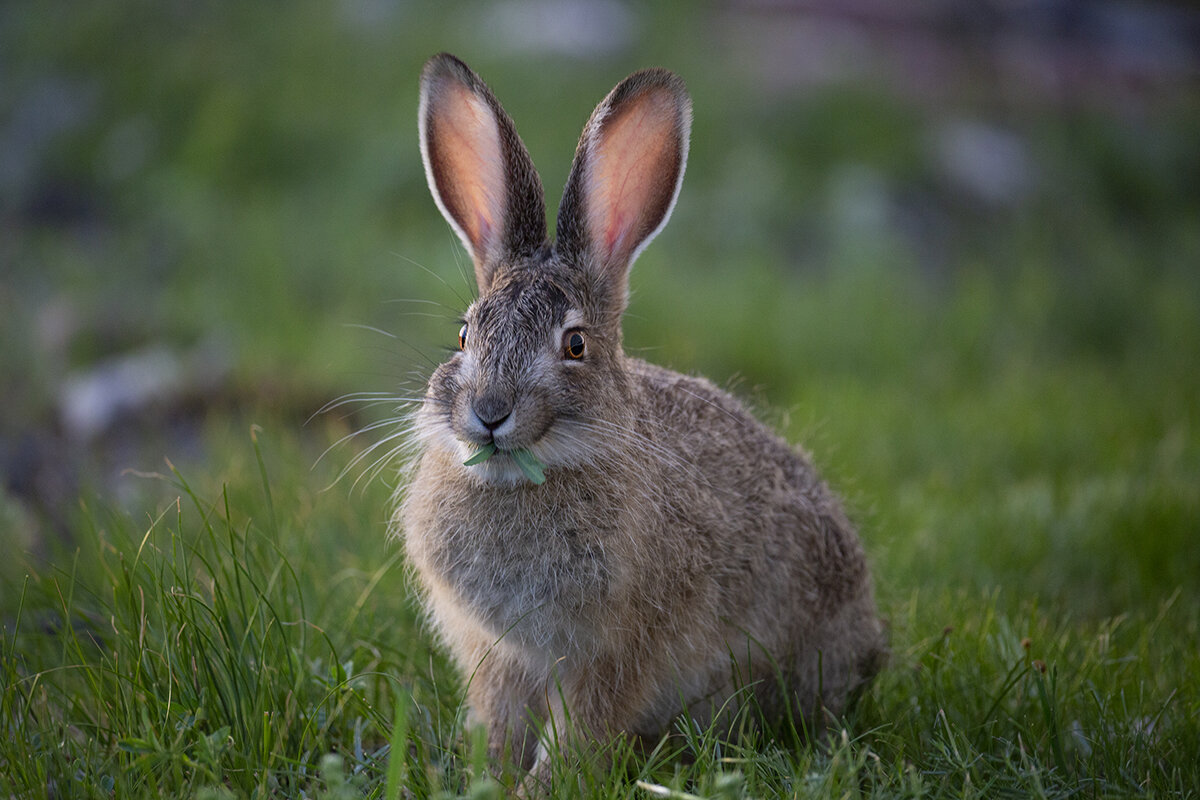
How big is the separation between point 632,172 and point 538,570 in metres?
1.24

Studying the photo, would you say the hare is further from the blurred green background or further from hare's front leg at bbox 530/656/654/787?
the blurred green background

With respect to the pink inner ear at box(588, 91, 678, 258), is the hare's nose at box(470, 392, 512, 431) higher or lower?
lower

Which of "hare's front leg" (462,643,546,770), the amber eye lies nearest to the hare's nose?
the amber eye

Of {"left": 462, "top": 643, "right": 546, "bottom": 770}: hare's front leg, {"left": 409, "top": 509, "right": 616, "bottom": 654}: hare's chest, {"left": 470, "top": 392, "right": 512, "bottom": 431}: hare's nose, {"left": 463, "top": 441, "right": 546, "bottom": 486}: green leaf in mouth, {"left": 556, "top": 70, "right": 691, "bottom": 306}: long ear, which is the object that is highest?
{"left": 556, "top": 70, "right": 691, "bottom": 306}: long ear

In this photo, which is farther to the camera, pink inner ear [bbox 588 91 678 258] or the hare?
pink inner ear [bbox 588 91 678 258]

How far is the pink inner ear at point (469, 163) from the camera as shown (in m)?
3.40

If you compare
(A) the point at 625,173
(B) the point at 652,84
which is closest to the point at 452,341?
(A) the point at 625,173

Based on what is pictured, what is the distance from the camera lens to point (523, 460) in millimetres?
3000

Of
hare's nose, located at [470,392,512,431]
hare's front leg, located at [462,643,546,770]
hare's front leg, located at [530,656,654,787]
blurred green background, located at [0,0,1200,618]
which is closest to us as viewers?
hare's nose, located at [470,392,512,431]

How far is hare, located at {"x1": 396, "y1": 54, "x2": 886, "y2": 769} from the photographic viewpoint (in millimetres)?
3119

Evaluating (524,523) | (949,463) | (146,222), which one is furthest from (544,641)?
(146,222)

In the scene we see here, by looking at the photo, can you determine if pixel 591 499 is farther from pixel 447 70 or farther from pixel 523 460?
pixel 447 70

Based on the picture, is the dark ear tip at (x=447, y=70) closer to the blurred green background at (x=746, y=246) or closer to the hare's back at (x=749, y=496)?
the hare's back at (x=749, y=496)

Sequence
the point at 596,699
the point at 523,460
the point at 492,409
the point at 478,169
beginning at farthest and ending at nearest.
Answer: the point at 478,169 < the point at 596,699 < the point at 523,460 < the point at 492,409
